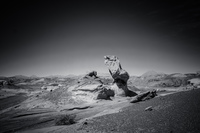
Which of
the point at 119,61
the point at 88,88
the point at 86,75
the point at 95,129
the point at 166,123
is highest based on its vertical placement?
the point at 119,61

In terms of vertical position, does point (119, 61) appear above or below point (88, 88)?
above

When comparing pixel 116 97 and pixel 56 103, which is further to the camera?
pixel 116 97

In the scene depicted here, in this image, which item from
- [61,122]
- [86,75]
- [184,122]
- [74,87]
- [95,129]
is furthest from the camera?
[86,75]

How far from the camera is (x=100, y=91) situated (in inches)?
854

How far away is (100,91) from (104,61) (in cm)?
988

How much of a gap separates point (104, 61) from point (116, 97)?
10.4m

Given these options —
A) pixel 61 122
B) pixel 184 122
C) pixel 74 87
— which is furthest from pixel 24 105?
pixel 184 122

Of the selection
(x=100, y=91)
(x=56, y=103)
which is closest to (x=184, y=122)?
(x=100, y=91)

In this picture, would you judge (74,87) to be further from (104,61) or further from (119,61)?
(119,61)

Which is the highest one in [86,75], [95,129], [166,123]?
[86,75]

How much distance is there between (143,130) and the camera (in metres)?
5.91

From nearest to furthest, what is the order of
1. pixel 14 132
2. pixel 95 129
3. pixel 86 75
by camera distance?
pixel 95 129 → pixel 14 132 → pixel 86 75

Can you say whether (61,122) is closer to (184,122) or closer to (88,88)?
(184,122)

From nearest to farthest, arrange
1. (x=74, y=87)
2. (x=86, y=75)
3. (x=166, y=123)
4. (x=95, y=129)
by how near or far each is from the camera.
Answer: (x=166, y=123) < (x=95, y=129) < (x=74, y=87) < (x=86, y=75)
